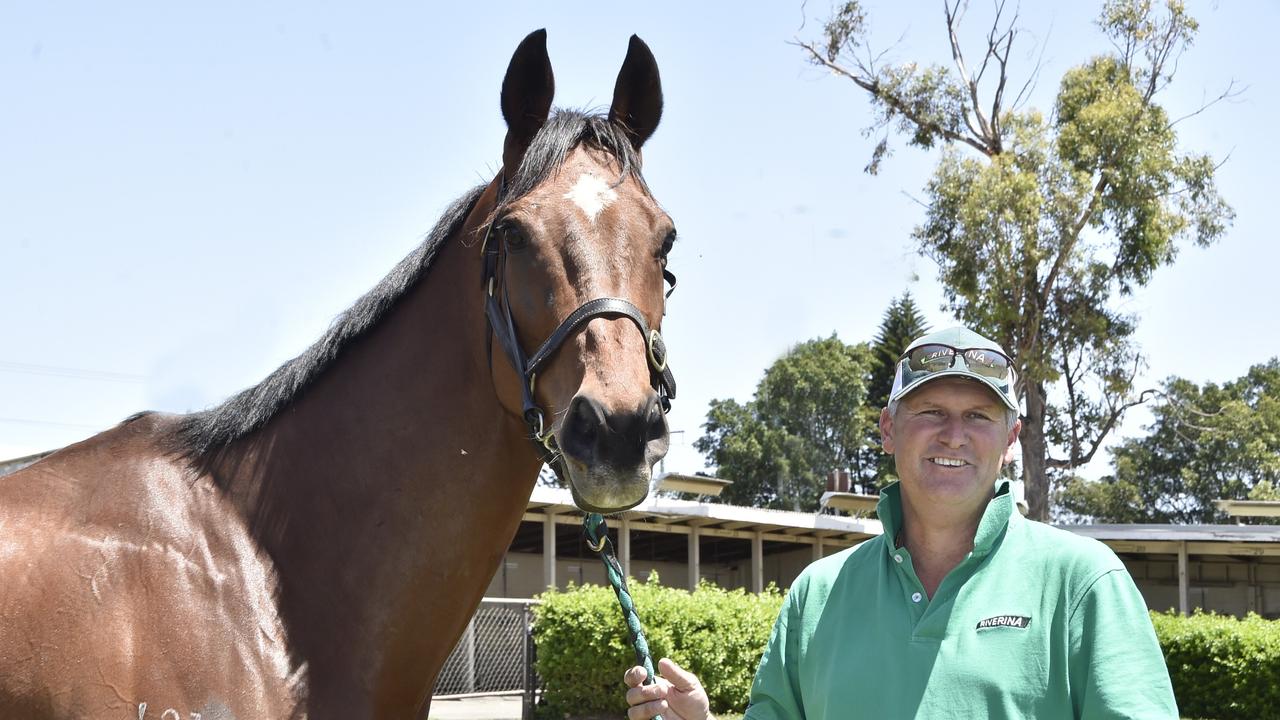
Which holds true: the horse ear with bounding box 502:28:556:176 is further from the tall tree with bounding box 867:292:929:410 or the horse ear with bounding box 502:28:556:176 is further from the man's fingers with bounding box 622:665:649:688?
the tall tree with bounding box 867:292:929:410

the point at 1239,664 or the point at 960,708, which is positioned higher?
the point at 960,708

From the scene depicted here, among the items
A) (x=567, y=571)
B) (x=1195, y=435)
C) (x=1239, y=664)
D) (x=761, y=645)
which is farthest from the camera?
(x=1195, y=435)

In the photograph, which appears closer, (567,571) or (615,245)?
(615,245)

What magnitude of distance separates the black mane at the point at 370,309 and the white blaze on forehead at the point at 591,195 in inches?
3.6

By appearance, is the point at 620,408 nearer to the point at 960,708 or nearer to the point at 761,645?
the point at 960,708

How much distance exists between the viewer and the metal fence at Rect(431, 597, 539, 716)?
58.4ft

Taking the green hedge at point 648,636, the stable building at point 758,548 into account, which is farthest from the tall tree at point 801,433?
the green hedge at point 648,636

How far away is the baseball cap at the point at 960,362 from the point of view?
7.52 feet

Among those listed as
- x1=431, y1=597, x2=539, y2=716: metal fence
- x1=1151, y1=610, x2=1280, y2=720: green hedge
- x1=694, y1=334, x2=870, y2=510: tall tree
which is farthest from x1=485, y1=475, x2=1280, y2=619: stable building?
x1=694, y1=334, x2=870, y2=510: tall tree

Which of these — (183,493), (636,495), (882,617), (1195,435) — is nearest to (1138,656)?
(882,617)

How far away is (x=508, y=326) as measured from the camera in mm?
2754

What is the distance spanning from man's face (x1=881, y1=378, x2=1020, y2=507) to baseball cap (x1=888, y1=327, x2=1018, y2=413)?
3cm

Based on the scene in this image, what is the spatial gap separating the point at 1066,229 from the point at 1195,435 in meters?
34.3

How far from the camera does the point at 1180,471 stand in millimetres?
51625
